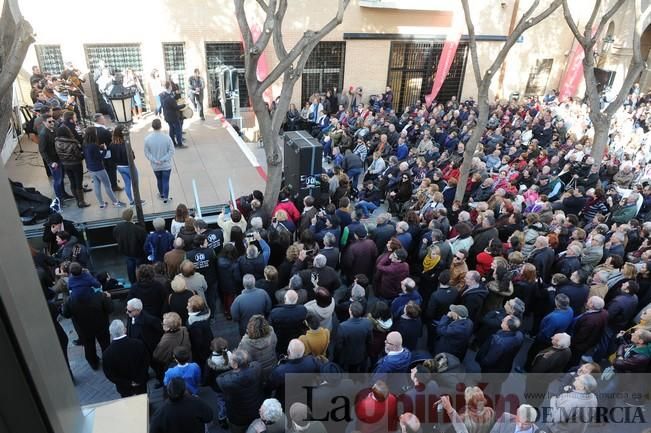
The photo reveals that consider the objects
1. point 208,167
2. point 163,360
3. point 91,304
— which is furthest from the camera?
point 208,167

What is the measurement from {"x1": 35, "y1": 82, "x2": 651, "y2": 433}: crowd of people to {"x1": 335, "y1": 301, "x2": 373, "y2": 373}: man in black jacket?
2 centimetres

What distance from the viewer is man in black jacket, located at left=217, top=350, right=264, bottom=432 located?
14.0 ft

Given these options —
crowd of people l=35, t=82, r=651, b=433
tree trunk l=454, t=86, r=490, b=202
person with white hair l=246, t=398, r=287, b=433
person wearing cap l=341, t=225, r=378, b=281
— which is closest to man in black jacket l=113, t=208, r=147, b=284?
crowd of people l=35, t=82, r=651, b=433

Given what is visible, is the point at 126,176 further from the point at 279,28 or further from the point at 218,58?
the point at 218,58

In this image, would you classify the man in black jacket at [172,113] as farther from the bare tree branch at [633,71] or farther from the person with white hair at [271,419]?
the bare tree branch at [633,71]

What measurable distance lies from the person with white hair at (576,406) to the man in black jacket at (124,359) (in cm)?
421

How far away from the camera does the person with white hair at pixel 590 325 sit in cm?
556

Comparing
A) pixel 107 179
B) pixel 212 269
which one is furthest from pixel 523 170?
pixel 107 179

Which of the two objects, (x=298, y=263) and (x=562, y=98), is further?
(x=562, y=98)

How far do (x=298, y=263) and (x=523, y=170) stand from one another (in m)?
7.39

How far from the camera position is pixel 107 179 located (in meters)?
8.22

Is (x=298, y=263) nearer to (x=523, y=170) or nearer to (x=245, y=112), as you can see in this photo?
(x=523, y=170)

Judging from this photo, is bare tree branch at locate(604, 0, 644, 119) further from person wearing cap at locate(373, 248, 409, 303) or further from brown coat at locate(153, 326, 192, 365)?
brown coat at locate(153, 326, 192, 365)

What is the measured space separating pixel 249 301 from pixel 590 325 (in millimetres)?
4150
